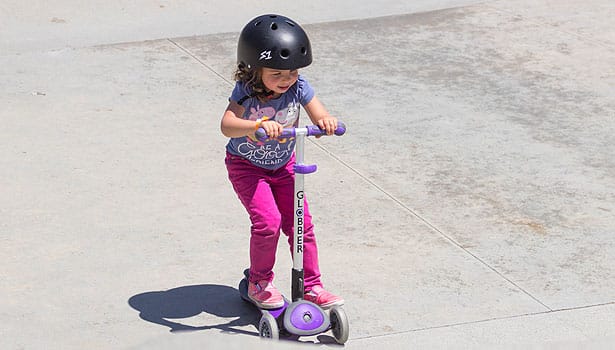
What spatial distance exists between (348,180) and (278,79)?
2049 mm

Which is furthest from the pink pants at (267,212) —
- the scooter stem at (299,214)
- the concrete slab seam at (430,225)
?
the concrete slab seam at (430,225)

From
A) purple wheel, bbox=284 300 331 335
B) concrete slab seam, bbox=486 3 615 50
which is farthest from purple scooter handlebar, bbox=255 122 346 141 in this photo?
concrete slab seam, bbox=486 3 615 50

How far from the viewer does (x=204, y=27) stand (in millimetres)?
10492

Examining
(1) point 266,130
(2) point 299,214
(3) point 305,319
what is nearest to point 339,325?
(3) point 305,319

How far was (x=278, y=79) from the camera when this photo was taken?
514cm

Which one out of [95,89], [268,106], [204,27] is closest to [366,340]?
[268,106]

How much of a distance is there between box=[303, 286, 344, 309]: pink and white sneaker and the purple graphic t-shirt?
59 cm

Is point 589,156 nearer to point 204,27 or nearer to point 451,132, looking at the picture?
point 451,132

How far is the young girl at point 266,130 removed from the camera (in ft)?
16.7

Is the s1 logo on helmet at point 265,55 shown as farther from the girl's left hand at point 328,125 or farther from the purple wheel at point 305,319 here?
the purple wheel at point 305,319

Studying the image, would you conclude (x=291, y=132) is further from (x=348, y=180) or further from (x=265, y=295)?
(x=348, y=180)

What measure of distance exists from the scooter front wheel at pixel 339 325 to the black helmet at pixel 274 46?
107 cm

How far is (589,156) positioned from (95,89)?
3.57m

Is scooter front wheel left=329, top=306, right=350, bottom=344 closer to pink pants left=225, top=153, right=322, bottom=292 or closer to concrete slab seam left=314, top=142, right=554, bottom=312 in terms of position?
pink pants left=225, top=153, right=322, bottom=292
